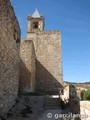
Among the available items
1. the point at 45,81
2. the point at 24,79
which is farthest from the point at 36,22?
Answer: the point at 24,79

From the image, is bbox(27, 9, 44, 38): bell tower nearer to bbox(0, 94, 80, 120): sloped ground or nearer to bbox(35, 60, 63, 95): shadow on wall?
bbox(35, 60, 63, 95): shadow on wall

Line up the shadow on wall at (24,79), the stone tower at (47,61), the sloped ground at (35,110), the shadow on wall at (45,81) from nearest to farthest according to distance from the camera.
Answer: the sloped ground at (35,110), the shadow on wall at (24,79), the shadow on wall at (45,81), the stone tower at (47,61)

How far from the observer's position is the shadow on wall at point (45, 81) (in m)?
21.2

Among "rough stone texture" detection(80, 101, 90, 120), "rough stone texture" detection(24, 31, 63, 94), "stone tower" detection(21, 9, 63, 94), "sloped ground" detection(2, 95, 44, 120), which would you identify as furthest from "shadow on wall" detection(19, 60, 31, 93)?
"rough stone texture" detection(80, 101, 90, 120)

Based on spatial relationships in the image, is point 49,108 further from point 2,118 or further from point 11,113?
point 2,118

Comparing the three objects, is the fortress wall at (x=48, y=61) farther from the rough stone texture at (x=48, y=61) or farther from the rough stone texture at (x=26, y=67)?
the rough stone texture at (x=26, y=67)

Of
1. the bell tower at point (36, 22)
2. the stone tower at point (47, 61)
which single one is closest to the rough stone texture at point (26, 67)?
the stone tower at point (47, 61)

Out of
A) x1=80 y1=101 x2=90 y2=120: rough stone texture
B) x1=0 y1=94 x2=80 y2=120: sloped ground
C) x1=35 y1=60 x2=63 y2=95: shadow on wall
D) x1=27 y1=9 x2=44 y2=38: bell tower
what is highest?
x1=27 y1=9 x2=44 y2=38: bell tower

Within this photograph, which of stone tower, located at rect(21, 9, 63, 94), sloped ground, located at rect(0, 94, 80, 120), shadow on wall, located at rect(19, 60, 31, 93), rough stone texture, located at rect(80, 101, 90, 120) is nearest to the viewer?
rough stone texture, located at rect(80, 101, 90, 120)

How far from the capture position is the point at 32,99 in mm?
11477

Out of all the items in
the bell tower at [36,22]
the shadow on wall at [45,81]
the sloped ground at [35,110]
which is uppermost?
the bell tower at [36,22]

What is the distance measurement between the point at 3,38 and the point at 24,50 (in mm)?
8282

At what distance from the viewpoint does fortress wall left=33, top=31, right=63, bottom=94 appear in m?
21.4

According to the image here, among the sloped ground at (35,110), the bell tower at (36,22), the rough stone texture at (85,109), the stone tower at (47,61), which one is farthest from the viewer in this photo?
the bell tower at (36,22)
